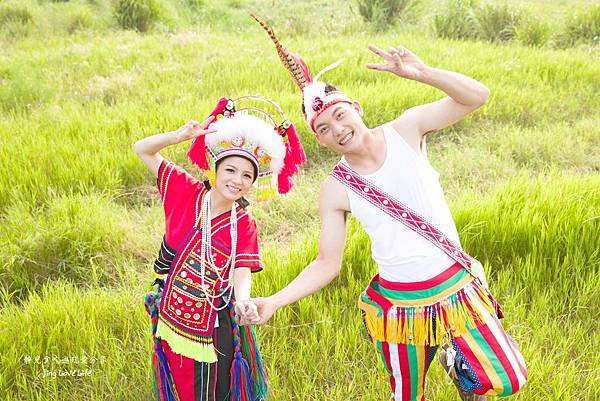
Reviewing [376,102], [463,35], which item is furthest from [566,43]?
[376,102]

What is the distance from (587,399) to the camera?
233 cm

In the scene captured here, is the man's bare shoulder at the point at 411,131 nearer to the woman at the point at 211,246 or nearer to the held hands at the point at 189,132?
the woman at the point at 211,246

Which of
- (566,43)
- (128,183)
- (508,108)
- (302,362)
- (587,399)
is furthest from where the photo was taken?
(566,43)

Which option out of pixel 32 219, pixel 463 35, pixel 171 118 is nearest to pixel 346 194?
pixel 32 219

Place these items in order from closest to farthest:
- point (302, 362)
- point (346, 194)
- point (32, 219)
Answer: point (346, 194) → point (302, 362) → point (32, 219)

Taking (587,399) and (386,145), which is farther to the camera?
(587,399)

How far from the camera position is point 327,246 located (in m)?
2.04

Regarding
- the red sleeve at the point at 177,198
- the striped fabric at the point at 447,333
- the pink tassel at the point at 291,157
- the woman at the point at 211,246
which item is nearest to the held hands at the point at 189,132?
the woman at the point at 211,246

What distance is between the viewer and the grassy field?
2572 millimetres

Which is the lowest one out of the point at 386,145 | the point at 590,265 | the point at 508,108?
the point at 590,265

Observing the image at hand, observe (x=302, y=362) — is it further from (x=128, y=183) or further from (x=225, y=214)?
(x=128, y=183)

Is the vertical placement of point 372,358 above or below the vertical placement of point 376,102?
below

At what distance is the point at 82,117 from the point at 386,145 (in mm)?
3844

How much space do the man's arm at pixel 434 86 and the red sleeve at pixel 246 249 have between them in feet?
2.14
